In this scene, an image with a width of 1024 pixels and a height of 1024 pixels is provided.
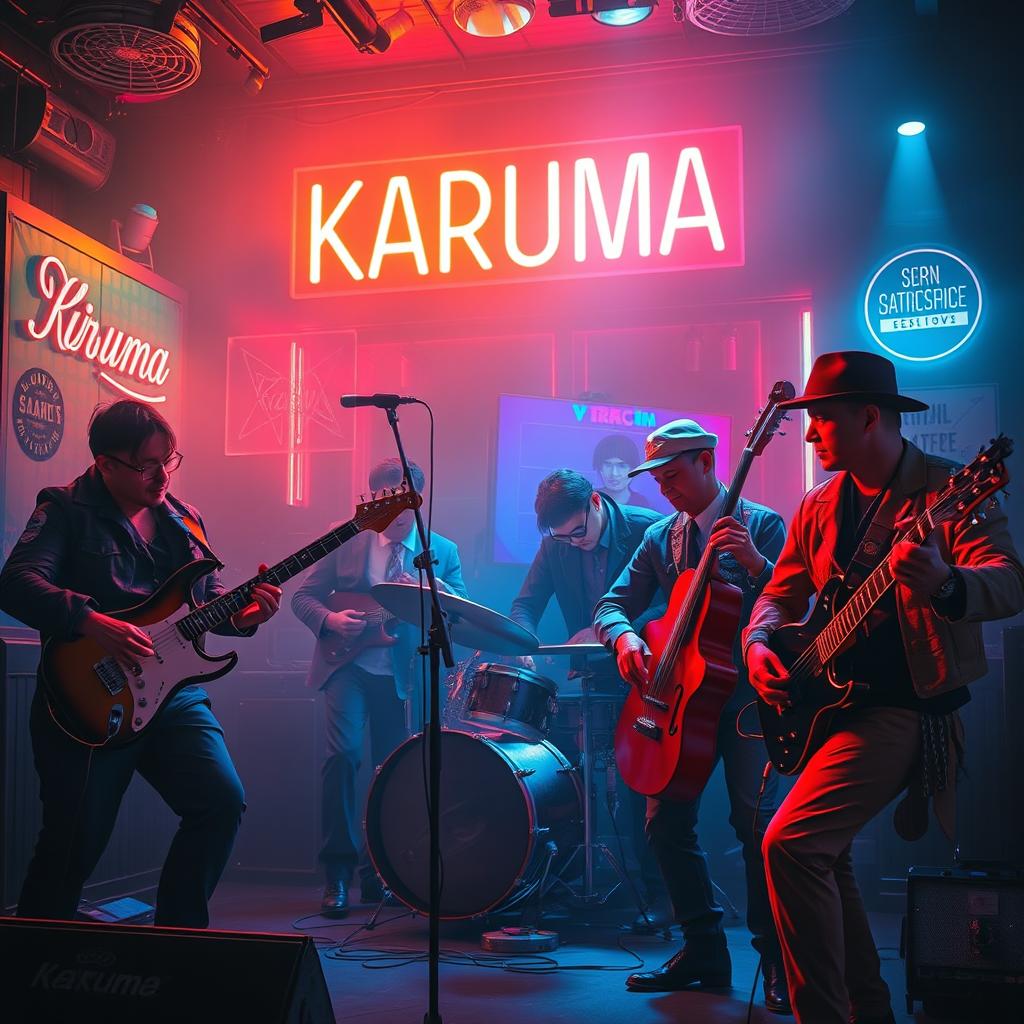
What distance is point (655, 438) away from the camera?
436 cm

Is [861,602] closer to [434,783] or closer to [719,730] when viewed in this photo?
[719,730]

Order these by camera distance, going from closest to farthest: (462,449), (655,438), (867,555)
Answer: (867,555) < (655,438) < (462,449)

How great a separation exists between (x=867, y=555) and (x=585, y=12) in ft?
14.5

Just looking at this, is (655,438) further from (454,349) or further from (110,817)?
(454,349)

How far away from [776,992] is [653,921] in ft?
4.89

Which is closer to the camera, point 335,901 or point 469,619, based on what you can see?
point 469,619

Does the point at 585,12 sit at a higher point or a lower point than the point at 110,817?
higher

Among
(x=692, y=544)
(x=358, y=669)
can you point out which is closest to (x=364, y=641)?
(x=358, y=669)

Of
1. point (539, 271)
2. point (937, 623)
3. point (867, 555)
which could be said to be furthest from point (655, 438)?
point (539, 271)

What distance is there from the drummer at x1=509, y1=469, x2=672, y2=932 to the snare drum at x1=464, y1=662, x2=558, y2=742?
377 mm

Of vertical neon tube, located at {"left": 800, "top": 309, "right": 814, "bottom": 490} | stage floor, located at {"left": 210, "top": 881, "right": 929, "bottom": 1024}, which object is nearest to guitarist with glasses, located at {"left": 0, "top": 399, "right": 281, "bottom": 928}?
stage floor, located at {"left": 210, "top": 881, "right": 929, "bottom": 1024}

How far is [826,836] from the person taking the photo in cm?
292

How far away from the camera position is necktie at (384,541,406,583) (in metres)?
6.34

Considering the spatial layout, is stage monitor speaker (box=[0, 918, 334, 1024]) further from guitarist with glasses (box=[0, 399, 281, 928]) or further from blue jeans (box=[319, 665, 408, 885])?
blue jeans (box=[319, 665, 408, 885])
